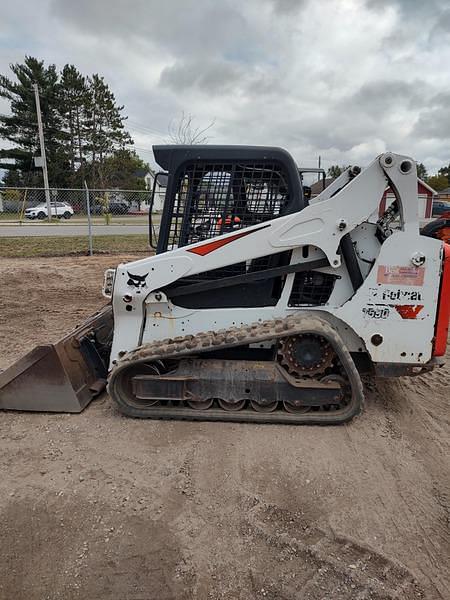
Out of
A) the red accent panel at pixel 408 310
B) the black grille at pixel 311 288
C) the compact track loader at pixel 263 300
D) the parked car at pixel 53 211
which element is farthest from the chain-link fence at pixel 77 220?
the red accent panel at pixel 408 310

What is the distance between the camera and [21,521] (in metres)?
2.44

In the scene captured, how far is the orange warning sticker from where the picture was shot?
337cm

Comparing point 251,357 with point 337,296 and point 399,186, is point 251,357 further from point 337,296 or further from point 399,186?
point 399,186

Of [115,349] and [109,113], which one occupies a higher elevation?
[109,113]

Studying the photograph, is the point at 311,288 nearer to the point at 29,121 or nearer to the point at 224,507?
the point at 224,507

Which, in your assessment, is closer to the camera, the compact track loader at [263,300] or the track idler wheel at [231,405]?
the compact track loader at [263,300]

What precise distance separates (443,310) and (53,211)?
1113 inches

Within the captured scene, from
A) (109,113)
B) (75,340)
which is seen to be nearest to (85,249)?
(75,340)

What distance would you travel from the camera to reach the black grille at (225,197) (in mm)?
3533

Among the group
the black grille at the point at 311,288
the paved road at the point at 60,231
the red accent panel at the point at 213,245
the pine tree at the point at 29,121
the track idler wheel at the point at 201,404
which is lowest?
the track idler wheel at the point at 201,404

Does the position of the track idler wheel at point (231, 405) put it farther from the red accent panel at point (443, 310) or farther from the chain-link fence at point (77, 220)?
the chain-link fence at point (77, 220)

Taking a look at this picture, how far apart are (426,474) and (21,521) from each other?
8.48 feet

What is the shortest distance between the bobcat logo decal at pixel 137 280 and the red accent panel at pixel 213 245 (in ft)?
1.51

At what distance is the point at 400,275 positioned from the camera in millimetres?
3389
